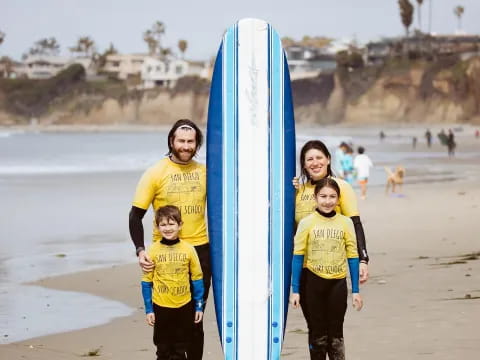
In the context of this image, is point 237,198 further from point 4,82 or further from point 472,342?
point 4,82

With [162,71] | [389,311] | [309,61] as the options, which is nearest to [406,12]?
[309,61]

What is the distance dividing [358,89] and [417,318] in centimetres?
9593

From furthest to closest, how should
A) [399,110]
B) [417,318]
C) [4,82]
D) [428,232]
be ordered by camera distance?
[4,82]
[399,110]
[428,232]
[417,318]

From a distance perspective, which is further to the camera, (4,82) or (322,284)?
(4,82)

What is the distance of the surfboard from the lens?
462cm

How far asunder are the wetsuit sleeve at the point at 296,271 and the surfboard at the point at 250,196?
0.87ft

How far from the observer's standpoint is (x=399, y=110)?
302 feet

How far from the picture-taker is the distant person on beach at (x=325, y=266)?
4336 millimetres

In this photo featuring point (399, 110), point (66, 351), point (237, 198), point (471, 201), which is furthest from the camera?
point (399, 110)

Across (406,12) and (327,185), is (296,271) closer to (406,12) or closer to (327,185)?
(327,185)

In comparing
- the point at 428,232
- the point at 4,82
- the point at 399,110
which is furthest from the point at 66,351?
the point at 4,82

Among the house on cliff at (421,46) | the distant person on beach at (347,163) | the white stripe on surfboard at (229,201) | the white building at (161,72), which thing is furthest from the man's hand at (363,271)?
the white building at (161,72)

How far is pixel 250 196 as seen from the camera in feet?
15.2

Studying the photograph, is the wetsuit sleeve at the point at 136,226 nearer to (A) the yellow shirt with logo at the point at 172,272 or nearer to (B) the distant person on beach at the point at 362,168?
(A) the yellow shirt with logo at the point at 172,272
